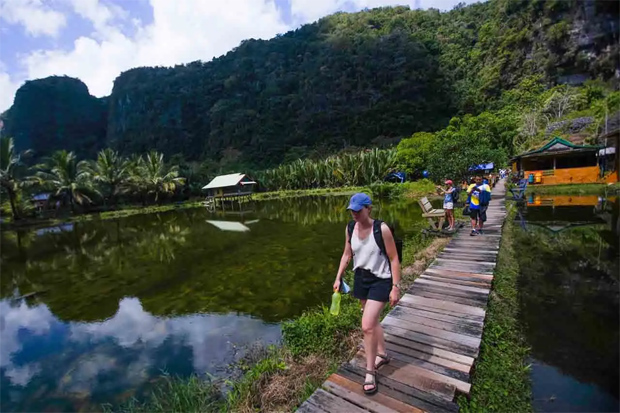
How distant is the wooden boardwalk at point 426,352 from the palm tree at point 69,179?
120ft

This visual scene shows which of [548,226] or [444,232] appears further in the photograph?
[548,226]

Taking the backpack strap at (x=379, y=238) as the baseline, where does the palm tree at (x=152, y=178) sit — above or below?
above

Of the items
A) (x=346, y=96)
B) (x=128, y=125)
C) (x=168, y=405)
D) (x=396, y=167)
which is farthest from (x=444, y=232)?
(x=128, y=125)

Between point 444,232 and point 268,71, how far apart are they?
3746 inches

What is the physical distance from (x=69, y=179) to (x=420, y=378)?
38257 millimetres

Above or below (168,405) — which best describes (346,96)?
above

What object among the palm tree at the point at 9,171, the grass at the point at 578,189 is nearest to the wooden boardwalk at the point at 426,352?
the grass at the point at 578,189

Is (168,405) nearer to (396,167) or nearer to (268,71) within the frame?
(396,167)

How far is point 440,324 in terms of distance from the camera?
12.6ft

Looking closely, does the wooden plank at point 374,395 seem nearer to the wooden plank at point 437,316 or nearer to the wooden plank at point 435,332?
the wooden plank at point 435,332

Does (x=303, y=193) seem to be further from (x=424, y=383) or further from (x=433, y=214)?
(x=424, y=383)

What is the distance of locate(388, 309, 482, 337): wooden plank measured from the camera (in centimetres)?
361

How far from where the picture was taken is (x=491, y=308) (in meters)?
4.39

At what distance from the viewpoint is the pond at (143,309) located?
15.8ft
